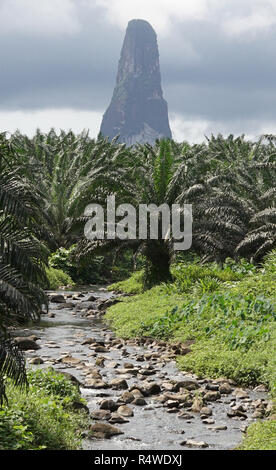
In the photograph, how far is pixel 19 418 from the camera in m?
5.79

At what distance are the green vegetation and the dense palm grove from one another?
30 cm

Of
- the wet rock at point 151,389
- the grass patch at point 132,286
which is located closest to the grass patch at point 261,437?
the wet rock at point 151,389

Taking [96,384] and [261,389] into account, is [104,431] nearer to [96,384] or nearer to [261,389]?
[96,384]

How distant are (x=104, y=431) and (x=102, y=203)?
14281 millimetres

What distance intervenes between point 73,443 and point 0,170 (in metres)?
2.74

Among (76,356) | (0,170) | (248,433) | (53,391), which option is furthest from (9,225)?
(76,356)

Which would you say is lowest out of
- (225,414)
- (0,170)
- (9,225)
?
(225,414)

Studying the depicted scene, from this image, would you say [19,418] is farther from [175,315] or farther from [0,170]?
[175,315]

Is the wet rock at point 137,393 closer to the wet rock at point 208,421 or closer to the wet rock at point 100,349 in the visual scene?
the wet rock at point 208,421

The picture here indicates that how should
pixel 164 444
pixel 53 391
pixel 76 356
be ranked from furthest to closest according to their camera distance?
pixel 76 356 < pixel 53 391 < pixel 164 444

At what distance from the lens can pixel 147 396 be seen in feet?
26.0

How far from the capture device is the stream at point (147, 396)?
6.30 meters

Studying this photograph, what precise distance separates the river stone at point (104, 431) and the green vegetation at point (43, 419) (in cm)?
13

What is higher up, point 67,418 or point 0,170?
point 0,170
